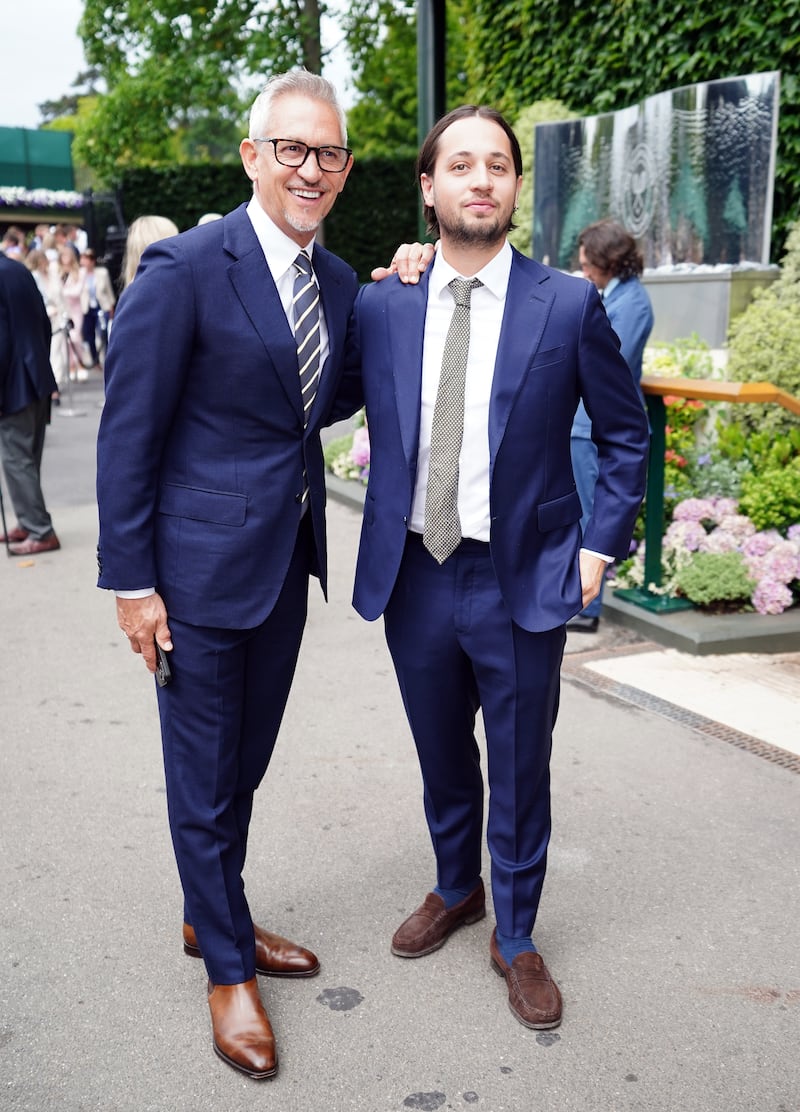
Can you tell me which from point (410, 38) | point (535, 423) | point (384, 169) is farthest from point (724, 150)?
point (410, 38)

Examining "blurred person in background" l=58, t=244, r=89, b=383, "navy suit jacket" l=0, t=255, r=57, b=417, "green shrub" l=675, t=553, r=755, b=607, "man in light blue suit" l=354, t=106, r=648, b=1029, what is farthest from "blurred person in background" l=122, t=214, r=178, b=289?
"blurred person in background" l=58, t=244, r=89, b=383

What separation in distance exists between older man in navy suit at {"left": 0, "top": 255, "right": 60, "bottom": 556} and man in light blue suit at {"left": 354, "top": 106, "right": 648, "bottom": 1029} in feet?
15.8

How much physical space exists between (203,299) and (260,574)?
0.62 m

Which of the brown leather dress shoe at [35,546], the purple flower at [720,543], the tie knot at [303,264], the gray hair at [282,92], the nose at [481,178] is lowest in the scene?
the brown leather dress shoe at [35,546]

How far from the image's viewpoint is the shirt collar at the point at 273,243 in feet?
8.17

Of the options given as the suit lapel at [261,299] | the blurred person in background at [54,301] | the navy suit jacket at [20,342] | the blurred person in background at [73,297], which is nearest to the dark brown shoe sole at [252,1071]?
the suit lapel at [261,299]

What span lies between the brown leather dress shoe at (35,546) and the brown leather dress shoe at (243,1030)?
16.9ft

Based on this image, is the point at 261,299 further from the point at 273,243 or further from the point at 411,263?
the point at 411,263

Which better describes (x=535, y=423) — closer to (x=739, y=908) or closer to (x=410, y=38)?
(x=739, y=908)

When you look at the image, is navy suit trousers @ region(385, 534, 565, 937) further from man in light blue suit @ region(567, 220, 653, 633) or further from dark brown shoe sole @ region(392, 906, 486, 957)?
man in light blue suit @ region(567, 220, 653, 633)

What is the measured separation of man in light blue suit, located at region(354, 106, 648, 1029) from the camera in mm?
2561

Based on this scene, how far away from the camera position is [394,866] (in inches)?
134

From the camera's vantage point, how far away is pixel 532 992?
2.68m

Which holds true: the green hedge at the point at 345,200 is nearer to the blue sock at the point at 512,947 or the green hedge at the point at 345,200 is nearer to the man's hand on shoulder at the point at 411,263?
the man's hand on shoulder at the point at 411,263
